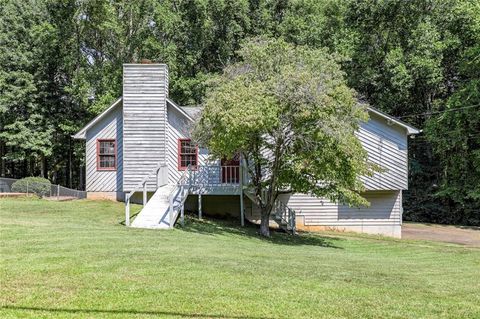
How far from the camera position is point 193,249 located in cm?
988

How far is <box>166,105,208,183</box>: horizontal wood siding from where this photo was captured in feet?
66.1

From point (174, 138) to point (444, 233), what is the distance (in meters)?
13.8

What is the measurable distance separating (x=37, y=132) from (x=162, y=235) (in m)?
22.4

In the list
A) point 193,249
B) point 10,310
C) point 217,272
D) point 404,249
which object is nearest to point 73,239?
point 193,249

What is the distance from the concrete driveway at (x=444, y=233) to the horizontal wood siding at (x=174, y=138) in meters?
10.6

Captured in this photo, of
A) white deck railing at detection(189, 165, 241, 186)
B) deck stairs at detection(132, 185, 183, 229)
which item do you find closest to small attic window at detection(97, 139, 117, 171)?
white deck railing at detection(189, 165, 241, 186)

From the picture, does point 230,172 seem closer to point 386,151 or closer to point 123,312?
point 386,151

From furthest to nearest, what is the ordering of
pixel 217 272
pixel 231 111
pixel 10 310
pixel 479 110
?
pixel 479 110 → pixel 231 111 → pixel 217 272 → pixel 10 310

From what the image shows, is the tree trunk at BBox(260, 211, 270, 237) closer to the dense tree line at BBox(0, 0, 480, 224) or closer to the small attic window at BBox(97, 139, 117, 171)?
the small attic window at BBox(97, 139, 117, 171)

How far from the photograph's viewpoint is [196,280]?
6.74 metres

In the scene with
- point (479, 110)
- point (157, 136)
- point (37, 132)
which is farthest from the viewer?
point (37, 132)

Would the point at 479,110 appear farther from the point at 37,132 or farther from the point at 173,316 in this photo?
the point at 37,132

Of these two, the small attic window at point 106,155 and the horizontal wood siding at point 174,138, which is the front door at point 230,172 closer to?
the horizontal wood siding at point 174,138

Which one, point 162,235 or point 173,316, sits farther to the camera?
point 162,235
